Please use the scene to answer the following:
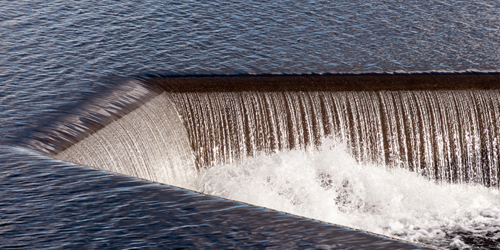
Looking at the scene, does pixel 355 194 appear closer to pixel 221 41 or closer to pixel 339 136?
pixel 339 136

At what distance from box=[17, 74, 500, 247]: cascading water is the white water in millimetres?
22

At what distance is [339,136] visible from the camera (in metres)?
10.6

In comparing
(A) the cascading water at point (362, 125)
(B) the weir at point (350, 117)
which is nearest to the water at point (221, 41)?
(B) the weir at point (350, 117)

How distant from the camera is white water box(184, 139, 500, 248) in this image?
31.4 ft

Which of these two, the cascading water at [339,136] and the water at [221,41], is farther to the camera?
the water at [221,41]

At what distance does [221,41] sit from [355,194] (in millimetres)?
4309

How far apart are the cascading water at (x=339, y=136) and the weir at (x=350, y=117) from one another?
0.7 inches

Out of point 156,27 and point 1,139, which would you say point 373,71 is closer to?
point 156,27

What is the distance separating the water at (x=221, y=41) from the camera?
10.2 meters

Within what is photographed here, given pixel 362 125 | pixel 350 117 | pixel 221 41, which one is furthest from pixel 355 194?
pixel 221 41

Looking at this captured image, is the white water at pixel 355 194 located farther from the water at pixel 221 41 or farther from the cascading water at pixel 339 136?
the water at pixel 221 41

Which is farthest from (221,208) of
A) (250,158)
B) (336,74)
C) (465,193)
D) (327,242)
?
(465,193)

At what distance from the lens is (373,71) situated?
10.8 metres

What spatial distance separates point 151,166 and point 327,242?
181 inches
